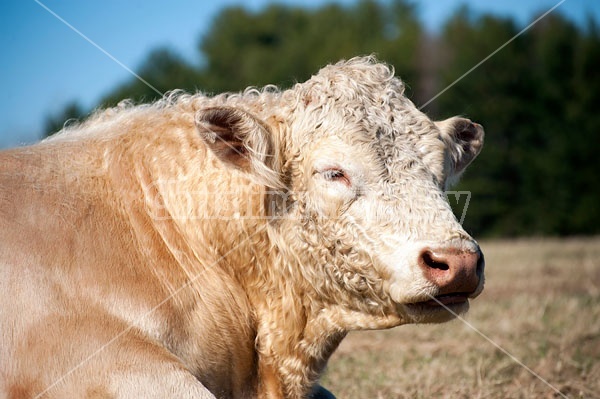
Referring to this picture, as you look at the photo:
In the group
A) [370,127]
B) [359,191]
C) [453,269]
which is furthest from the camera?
[370,127]

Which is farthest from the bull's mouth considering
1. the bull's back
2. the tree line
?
the tree line

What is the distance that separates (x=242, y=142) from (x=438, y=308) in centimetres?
143

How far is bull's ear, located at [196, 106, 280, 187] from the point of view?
4.23m

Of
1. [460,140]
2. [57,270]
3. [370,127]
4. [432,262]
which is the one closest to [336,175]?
[370,127]

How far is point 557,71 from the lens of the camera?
96.2 ft

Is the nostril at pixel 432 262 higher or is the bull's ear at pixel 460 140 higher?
the bull's ear at pixel 460 140

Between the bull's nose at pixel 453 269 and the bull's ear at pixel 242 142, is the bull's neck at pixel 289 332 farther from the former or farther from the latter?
the bull's nose at pixel 453 269

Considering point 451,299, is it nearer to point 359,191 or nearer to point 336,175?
point 359,191

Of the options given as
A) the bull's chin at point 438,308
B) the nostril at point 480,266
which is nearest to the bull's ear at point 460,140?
the nostril at point 480,266

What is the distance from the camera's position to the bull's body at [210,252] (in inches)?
148

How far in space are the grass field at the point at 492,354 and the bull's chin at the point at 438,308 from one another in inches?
70.3

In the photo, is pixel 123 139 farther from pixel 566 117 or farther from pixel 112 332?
pixel 566 117

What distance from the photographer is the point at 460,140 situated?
198 inches

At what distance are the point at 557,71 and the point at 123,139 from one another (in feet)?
89.9
